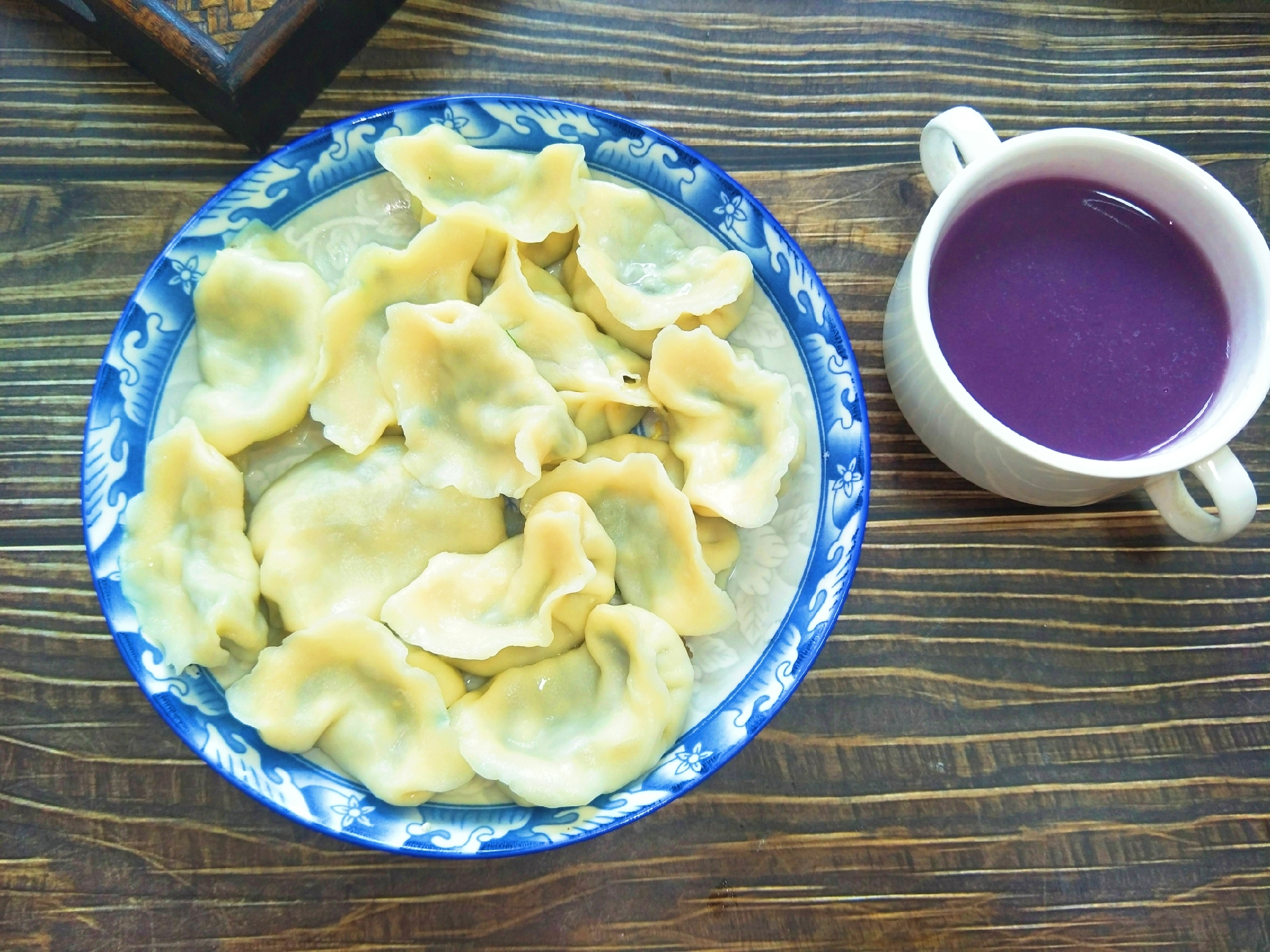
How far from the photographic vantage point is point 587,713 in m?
1.08

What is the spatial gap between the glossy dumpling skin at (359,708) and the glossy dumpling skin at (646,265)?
461 millimetres

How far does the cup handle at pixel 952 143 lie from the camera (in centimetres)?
102

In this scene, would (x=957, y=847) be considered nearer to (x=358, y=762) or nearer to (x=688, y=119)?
(x=358, y=762)

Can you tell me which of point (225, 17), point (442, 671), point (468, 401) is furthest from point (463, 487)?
point (225, 17)

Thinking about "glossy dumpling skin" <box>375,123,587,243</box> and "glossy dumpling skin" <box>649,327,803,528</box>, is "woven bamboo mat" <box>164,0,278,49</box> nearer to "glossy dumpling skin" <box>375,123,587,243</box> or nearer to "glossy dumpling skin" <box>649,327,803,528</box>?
"glossy dumpling skin" <box>375,123,587,243</box>

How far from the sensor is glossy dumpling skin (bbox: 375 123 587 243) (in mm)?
1062

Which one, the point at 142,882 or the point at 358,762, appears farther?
the point at 142,882

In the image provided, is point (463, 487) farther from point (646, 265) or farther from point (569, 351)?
point (646, 265)

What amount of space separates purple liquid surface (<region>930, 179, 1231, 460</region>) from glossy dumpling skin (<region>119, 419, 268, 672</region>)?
2.66ft

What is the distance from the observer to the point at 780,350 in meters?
1.11

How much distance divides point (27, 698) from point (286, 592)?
42cm

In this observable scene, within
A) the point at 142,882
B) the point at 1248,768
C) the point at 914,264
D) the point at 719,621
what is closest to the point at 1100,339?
the point at 914,264

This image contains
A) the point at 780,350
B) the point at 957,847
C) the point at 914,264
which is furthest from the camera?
the point at 957,847

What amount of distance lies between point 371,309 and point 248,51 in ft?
1.08
